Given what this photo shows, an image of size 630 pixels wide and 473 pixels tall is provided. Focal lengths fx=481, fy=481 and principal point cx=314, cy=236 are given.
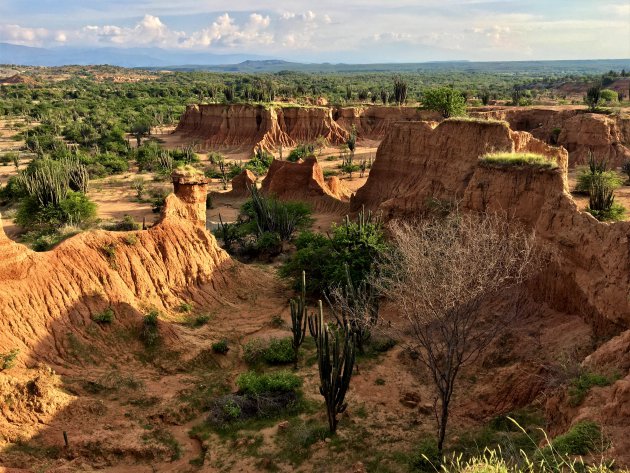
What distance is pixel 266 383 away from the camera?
46.9 feet

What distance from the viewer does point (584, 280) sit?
13.9 metres

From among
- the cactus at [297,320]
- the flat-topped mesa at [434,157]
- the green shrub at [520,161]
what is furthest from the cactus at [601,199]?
the cactus at [297,320]

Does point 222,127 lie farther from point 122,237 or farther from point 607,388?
point 607,388

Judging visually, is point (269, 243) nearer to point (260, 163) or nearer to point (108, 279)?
point (108, 279)

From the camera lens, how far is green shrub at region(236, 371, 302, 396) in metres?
14.1

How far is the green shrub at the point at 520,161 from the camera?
16.6m

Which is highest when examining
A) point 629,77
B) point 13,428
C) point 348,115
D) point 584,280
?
point 629,77

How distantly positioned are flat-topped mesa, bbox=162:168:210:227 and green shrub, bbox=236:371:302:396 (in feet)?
30.0

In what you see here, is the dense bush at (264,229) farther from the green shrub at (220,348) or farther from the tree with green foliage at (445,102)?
the tree with green foliage at (445,102)

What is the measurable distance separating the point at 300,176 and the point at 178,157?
24.1 m

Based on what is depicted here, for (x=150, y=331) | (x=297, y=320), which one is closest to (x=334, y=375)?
(x=297, y=320)

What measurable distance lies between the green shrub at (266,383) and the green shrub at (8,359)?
612 cm

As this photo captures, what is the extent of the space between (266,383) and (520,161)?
1184cm

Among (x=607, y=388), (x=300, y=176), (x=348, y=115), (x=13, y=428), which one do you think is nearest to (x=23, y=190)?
(x=300, y=176)
